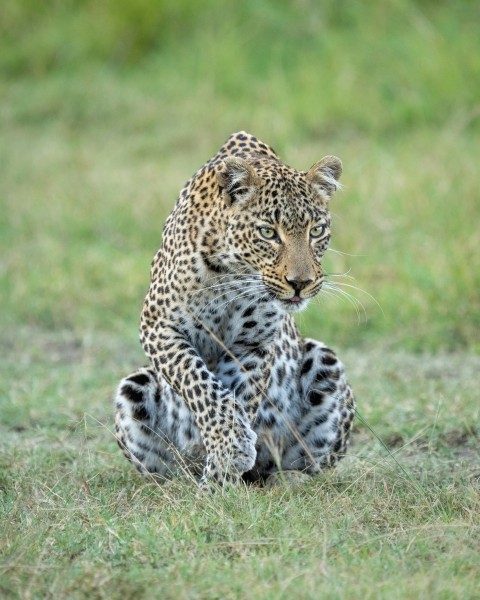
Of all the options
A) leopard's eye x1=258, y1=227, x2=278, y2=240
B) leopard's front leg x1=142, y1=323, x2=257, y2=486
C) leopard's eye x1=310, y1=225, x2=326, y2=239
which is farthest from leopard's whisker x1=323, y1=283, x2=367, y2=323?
leopard's front leg x1=142, y1=323, x2=257, y2=486

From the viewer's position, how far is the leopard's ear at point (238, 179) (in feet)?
18.8

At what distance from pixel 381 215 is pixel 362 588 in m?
7.15

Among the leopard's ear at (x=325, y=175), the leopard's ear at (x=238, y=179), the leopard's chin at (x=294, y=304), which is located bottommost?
the leopard's chin at (x=294, y=304)

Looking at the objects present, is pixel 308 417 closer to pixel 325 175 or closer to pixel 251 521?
pixel 325 175

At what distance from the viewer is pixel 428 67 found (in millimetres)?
13656

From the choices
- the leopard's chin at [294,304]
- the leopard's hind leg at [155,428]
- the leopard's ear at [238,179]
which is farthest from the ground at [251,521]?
the leopard's ear at [238,179]

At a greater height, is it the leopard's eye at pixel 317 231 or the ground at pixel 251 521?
the leopard's eye at pixel 317 231

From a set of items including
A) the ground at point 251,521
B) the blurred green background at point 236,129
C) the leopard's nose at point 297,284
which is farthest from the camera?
the blurred green background at point 236,129

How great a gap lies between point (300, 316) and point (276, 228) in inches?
128

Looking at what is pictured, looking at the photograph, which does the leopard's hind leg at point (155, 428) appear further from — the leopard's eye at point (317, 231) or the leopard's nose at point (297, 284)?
the leopard's eye at point (317, 231)

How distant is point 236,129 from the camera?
13867 mm

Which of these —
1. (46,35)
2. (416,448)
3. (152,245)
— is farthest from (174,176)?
(416,448)

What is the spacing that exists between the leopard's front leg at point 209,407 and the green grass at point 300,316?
0.23 m

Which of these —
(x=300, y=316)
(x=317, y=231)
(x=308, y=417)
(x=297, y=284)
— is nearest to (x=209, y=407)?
(x=297, y=284)
